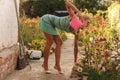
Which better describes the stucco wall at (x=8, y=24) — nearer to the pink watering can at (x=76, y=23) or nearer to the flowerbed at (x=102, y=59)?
the pink watering can at (x=76, y=23)

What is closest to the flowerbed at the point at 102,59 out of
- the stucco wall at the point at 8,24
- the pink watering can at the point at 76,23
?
the pink watering can at the point at 76,23

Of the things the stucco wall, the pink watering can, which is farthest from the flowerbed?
the stucco wall

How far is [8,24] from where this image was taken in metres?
7.62

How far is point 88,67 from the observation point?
7023 mm

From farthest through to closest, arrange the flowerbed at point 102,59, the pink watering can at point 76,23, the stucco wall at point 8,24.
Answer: the stucco wall at point 8,24 < the pink watering can at point 76,23 < the flowerbed at point 102,59

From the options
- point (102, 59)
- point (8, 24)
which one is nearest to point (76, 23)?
point (102, 59)

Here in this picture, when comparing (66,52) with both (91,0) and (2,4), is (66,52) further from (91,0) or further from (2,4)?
(91,0)

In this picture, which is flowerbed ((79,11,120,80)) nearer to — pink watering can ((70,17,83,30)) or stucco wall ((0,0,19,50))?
pink watering can ((70,17,83,30))

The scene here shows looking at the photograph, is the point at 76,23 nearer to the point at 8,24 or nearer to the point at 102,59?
A: the point at 102,59

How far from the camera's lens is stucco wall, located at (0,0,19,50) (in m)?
7.18

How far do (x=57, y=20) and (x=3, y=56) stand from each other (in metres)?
1.29

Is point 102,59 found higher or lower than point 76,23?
lower

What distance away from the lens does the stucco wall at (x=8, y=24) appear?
23.6ft

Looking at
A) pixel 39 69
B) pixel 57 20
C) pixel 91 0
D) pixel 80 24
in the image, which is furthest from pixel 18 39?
pixel 91 0
